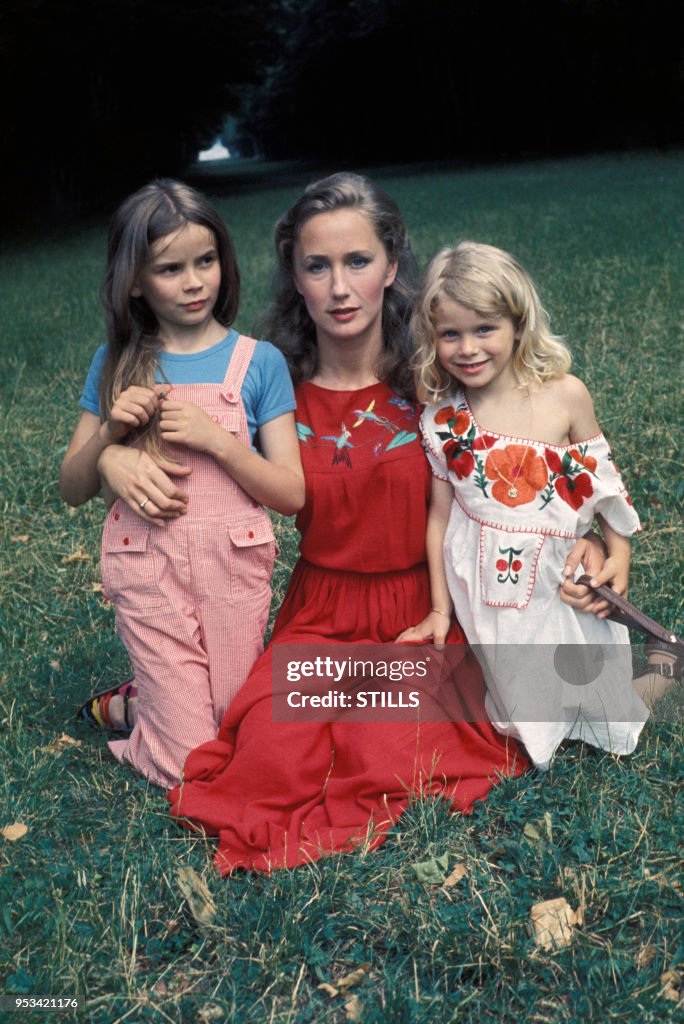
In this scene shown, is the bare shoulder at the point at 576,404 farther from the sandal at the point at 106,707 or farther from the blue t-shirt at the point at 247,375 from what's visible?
the sandal at the point at 106,707

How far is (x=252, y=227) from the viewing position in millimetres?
19000

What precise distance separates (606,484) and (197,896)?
1480mm

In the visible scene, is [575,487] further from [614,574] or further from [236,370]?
[236,370]

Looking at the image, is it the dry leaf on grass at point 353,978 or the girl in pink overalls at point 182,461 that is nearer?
the dry leaf on grass at point 353,978

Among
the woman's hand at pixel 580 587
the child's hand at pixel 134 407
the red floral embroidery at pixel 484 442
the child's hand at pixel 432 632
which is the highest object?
the child's hand at pixel 134 407

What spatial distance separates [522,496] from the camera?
290 centimetres

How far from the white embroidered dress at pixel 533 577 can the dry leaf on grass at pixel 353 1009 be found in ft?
Answer: 3.07

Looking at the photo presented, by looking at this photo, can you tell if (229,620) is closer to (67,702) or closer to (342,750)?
(342,750)

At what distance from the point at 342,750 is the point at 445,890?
527 millimetres

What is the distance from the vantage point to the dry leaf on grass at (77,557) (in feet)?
15.6

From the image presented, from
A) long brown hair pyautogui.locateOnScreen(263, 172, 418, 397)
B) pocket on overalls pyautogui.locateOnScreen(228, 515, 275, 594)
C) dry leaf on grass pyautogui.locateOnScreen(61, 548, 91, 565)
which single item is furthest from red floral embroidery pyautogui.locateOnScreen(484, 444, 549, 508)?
dry leaf on grass pyautogui.locateOnScreen(61, 548, 91, 565)

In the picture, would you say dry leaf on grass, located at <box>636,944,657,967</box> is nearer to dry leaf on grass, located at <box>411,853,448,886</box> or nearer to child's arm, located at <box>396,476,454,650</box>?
dry leaf on grass, located at <box>411,853,448,886</box>

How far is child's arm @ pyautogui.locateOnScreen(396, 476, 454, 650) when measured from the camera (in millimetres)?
A: 3066

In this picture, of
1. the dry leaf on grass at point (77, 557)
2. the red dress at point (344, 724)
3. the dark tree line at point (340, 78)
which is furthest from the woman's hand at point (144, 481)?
the dark tree line at point (340, 78)
